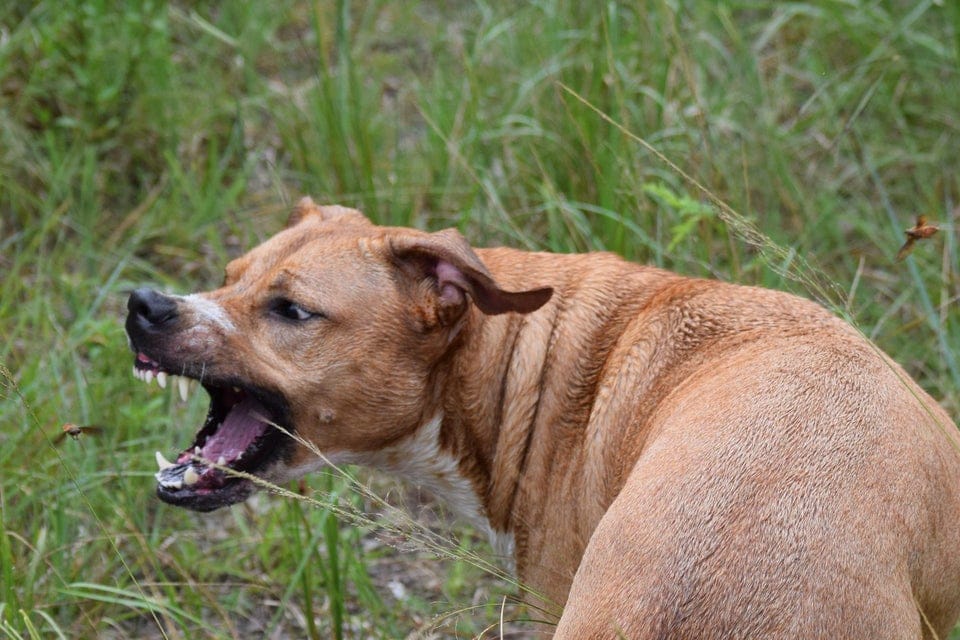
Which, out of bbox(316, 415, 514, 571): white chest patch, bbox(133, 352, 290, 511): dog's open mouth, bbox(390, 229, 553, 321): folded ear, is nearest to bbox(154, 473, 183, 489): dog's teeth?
bbox(133, 352, 290, 511): dog's open mouth

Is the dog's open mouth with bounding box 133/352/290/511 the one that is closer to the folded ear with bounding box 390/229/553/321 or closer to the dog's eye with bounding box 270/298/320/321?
the dog's eye with bounding box 270/298/320/321

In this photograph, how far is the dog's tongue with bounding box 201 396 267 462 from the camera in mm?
4223

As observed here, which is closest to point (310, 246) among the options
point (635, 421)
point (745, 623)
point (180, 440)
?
point (635, 421)

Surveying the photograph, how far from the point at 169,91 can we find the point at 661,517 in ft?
16.5

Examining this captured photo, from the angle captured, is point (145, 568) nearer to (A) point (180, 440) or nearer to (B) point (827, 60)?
(A) point (180, 440)

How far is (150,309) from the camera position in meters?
4.05

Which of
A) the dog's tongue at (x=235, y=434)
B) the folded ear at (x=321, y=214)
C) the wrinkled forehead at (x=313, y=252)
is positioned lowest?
the dog's tongue at (x=235, y=434)

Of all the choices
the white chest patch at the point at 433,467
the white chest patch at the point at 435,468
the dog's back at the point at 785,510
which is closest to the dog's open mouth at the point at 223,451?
the white chest patch at the point at 435,468

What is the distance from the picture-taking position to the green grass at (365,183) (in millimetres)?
5043

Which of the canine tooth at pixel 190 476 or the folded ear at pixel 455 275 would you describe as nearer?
the folded ear at pixel 455 275

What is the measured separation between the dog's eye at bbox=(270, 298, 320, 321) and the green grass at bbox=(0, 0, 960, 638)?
878 mm

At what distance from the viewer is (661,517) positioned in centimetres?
295

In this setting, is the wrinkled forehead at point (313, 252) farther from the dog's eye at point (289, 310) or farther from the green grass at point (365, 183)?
the green grass at point (365, 183)

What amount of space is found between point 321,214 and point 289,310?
0.69 metres
